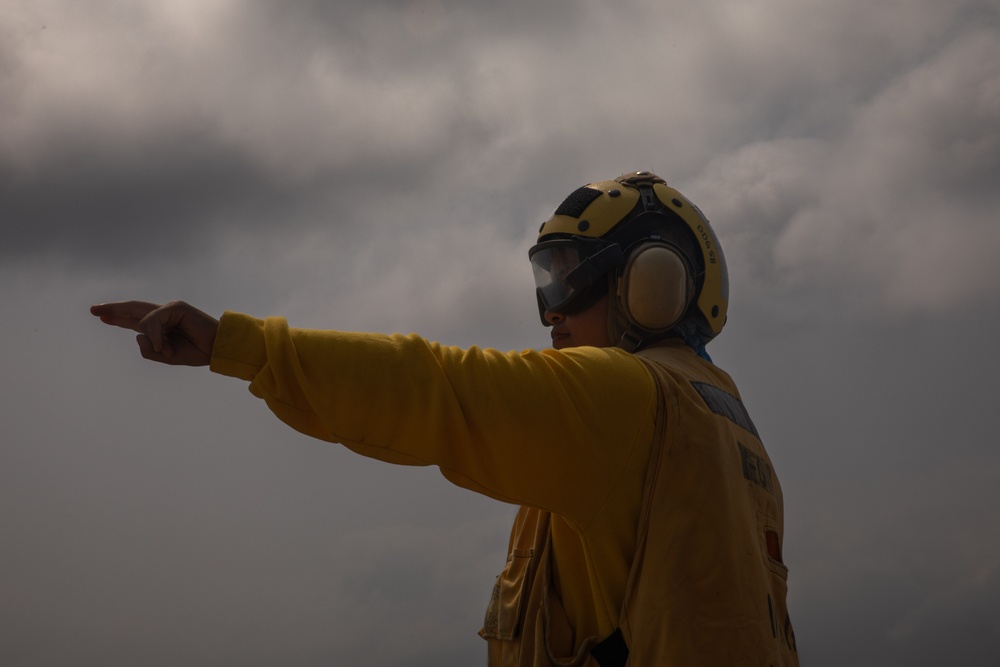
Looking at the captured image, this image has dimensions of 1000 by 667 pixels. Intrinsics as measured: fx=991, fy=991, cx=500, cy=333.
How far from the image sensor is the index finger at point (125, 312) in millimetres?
3760

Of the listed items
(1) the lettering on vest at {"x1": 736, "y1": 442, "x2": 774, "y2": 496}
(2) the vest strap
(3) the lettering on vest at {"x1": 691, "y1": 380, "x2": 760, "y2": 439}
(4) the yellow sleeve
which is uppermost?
(3) the lettering on vest at {"x1": 691, "y1": 380, "x2": 760, "y2": 439}

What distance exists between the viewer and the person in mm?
3811

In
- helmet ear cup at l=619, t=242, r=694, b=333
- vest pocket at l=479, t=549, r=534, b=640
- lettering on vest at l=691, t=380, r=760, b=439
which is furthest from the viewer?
helmet ear cup at l=619, t=242, r=694, b=333

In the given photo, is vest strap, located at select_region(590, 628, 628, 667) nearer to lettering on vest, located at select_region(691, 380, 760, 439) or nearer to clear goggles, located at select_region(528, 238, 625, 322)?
lettering on vest, located at select_region(691, 380, 760, 439)

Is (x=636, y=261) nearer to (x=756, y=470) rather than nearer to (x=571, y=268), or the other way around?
(x=571, y=268)

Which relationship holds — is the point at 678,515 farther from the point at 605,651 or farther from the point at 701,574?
the point at 605,651

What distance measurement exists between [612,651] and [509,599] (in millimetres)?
841

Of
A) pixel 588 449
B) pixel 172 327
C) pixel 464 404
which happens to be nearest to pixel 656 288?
pixel 588 449

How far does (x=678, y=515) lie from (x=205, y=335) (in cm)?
218

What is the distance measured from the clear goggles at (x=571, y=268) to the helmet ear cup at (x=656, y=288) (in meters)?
0.21

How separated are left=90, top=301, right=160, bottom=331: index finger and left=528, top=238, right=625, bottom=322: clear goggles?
2.68m

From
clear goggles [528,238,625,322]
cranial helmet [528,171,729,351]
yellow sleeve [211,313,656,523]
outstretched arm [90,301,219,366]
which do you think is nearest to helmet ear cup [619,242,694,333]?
cranial helmet [528,171,729,351]

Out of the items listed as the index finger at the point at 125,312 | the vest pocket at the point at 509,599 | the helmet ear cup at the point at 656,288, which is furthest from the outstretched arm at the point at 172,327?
the helmet ear cup at the point at 656,288

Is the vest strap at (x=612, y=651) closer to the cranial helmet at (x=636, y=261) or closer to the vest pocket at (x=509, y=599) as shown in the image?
the vest pocket at (x=509, y=599)
